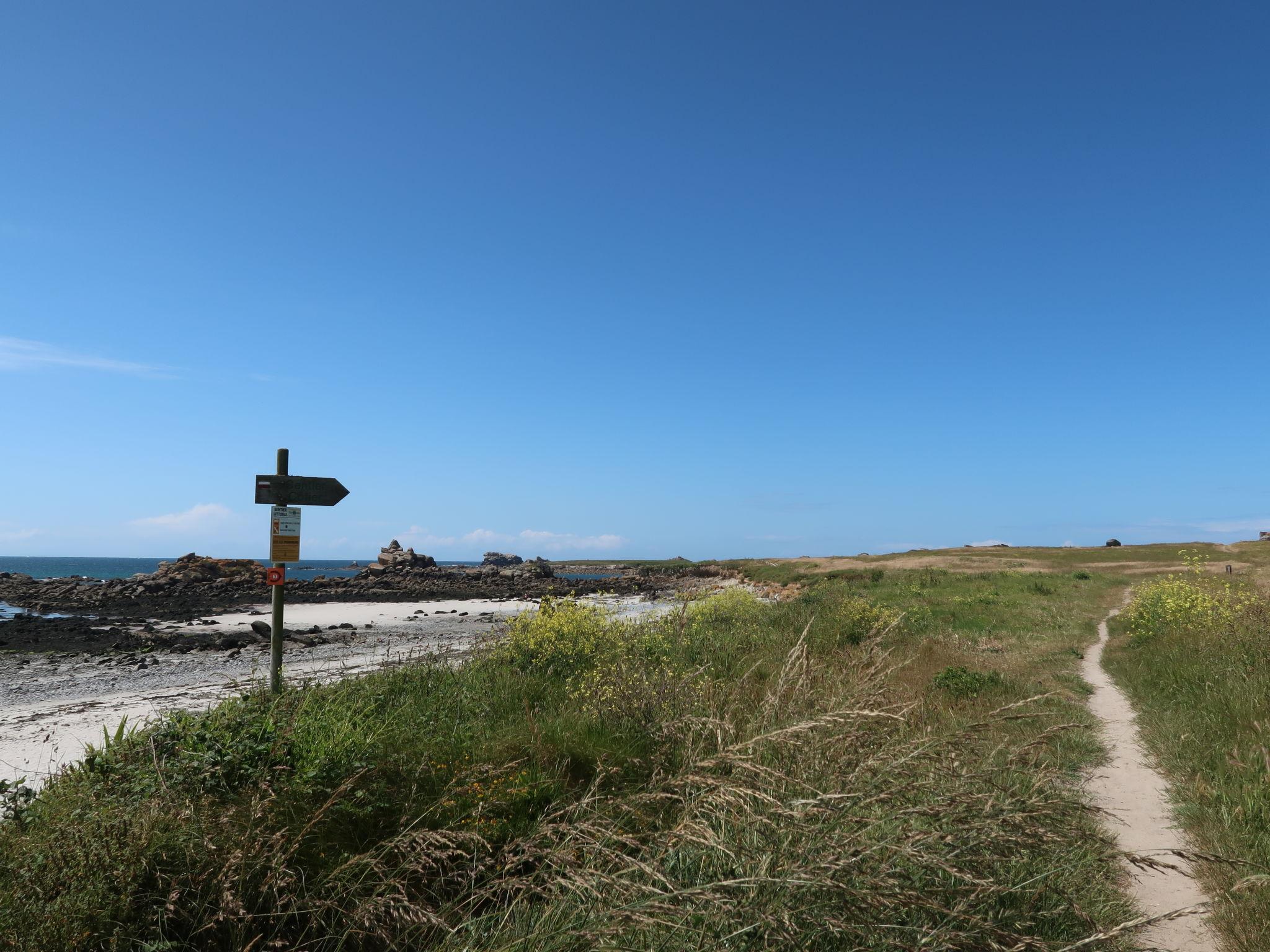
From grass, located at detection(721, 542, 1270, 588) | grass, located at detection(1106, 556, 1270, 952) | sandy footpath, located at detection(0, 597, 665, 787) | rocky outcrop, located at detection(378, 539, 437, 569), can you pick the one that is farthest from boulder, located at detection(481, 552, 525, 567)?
grass, located at detection(1106, 556, 1270, 952)

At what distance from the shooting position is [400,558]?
82188 mm

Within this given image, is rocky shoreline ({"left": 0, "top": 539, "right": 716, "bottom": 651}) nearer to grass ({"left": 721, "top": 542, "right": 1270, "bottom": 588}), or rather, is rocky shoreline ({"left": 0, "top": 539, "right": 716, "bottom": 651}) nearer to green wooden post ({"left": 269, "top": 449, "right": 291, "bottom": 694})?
green wooden post ({"left": 269, "top": 449, "right": 291, "bottom": 694})

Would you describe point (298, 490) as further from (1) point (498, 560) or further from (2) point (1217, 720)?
(1) point (498, 560)

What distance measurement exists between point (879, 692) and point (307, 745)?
4140mm

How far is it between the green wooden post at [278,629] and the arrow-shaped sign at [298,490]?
11 cm

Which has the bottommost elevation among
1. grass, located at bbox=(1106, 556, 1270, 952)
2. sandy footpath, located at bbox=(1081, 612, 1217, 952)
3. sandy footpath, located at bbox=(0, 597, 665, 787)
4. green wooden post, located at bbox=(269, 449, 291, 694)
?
sandy footpath, located at bbox=(0, 597, 665, 787)

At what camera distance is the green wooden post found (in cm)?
848

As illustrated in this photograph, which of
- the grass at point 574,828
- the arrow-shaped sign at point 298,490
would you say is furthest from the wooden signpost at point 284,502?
the grass at point 574,828

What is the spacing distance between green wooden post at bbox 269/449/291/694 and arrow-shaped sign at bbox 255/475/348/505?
11 cm

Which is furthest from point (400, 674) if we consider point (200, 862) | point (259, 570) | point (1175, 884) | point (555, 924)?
point (259, 570)

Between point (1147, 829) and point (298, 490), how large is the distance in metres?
9.86

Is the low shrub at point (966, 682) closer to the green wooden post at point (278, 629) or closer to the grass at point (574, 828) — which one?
the grass at point (574, 828)

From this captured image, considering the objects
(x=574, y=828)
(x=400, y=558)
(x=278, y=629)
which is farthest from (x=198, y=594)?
(x=574, y=828)

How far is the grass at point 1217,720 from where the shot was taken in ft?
15.3
